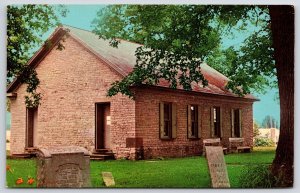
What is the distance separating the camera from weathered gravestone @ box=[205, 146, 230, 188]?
27.0 ft

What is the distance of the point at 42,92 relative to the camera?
8.82m

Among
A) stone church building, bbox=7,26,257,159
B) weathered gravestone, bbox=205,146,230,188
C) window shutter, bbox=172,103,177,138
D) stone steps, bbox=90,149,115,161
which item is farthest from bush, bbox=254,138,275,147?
stone steps, bbox=90,149,115,161

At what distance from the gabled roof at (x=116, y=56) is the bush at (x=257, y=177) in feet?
3.47

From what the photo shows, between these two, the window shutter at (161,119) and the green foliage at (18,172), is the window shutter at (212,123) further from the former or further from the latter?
the green foliage at (18,172)

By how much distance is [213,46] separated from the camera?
28.5ft

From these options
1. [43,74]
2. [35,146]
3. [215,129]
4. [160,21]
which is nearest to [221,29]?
[160,21]

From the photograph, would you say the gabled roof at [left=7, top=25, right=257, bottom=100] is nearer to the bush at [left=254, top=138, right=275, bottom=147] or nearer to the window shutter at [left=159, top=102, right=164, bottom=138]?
the window shutter at [left=159, top=102, right=164, bottom=138]

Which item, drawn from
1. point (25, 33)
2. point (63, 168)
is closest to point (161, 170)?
point (63, 168)

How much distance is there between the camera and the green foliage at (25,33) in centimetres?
845

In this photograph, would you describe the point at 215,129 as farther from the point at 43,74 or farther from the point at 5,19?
the point at 5,19

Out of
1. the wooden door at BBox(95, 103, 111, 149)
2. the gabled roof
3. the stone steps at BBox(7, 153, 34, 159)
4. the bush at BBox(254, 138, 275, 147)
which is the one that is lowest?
the stone steps at BBox(7, 153, 34, 159)

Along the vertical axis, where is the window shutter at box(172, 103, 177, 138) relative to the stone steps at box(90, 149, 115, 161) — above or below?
above

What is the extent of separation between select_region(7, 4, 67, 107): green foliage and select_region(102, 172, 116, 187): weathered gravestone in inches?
69.5

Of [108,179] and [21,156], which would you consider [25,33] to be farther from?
[108,179]
